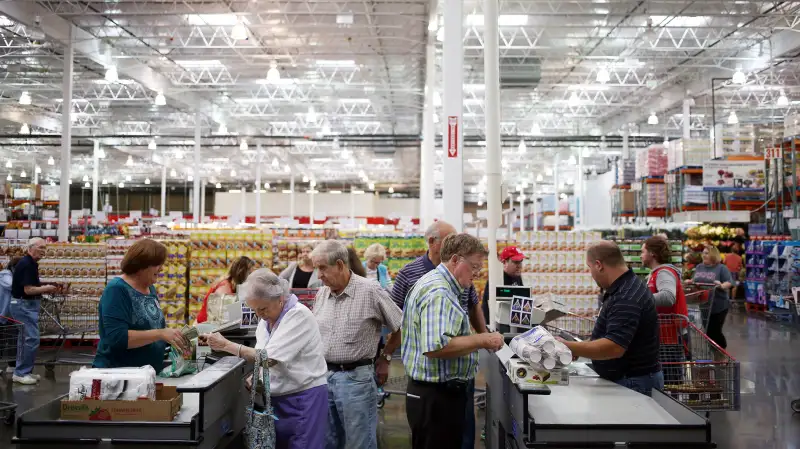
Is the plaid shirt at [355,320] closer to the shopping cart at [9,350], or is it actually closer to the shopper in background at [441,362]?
the shopper in background at [441,362]

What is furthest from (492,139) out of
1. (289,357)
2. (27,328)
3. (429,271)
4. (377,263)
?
(27,328)

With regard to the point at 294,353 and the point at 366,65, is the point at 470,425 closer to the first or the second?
the point at 294,353

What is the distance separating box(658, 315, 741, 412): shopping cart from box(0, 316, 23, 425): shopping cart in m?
6.01

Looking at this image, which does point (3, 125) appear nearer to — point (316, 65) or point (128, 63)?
point (128, 63)

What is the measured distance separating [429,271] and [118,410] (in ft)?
6.79

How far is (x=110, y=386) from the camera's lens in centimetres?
307

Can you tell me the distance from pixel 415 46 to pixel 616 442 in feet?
57.0

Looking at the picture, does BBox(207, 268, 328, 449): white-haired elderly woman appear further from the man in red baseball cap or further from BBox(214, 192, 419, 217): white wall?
BBox(214, 192, 419, 217): white wall

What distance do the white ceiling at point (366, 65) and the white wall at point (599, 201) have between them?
1.60 meters

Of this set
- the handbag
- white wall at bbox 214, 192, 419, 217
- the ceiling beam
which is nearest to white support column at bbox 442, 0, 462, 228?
the handbag

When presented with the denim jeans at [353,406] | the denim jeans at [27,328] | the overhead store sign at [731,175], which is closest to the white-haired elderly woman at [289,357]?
the denim jeans at [353,406]

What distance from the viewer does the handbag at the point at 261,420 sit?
10.1ft

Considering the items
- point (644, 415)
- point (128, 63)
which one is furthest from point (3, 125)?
point (644, 415)

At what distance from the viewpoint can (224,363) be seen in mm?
3762
